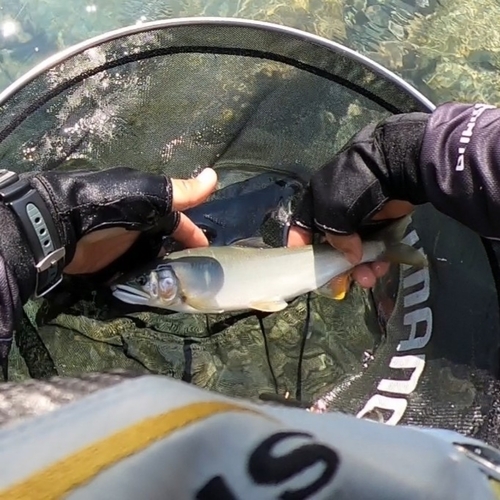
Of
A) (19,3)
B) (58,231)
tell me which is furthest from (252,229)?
(19,3)

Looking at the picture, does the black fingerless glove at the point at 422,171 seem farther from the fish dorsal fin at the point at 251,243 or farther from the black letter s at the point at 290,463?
the black letter s at the point at 290,463

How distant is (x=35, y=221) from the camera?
1.15 metres

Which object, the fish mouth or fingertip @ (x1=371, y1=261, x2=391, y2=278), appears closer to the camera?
the fish mouth

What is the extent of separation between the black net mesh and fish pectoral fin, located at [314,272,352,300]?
0.10 meters

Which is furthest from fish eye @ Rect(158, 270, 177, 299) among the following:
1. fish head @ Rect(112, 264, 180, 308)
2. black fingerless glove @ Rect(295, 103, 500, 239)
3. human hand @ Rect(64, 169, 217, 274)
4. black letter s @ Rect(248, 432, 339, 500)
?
black letter s @ Rect(248, 432, 339, 500)

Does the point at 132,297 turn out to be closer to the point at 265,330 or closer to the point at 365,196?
the point at 265,330

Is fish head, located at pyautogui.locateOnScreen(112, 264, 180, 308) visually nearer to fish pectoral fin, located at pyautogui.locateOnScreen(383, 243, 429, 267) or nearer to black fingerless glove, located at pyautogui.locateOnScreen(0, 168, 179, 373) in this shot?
black fingerless glove, located at pyautogui.locateOnScreen(0, 168, 179, 373)

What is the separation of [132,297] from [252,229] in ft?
1.28

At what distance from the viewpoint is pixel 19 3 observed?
2.07m

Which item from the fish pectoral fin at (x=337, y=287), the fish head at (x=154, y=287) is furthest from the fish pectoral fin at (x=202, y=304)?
the fish pectoral fin at (x=337, y=287)

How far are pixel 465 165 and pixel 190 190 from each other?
1.77 ft

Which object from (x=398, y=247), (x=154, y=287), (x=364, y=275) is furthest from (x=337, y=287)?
(x=154, y=287)

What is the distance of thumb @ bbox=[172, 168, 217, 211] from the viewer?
4.42 feet

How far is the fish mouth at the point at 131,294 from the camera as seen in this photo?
1.47 m
